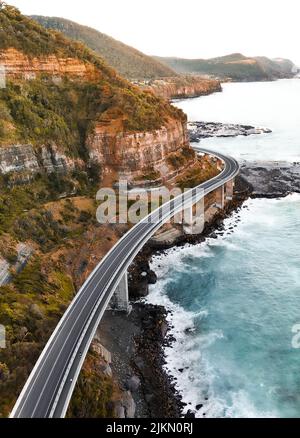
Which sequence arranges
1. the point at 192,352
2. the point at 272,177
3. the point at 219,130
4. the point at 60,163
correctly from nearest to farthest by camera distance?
the point at 192,352, the point at 60,163, the point at 272,177, the point at 219,130

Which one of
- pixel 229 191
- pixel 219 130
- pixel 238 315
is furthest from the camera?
pixel 219 130

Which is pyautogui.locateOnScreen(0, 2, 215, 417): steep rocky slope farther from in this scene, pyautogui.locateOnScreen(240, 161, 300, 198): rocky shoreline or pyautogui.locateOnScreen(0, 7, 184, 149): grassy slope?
pyautogui.locateOnScreen(240, 161, 300, 198): rocky shoreline

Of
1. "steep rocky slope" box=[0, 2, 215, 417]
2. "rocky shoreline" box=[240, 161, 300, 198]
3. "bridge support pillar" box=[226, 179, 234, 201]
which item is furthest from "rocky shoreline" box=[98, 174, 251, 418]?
"rocky shoreline" box=[240, 161, 300, 198]

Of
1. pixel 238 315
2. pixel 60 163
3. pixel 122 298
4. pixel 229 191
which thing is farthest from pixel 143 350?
pixel 229 191

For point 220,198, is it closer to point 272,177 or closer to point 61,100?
point 272,177

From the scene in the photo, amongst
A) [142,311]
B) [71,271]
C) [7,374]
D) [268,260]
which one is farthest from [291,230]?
[7,374]

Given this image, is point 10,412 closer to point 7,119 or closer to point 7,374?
point 7,374
